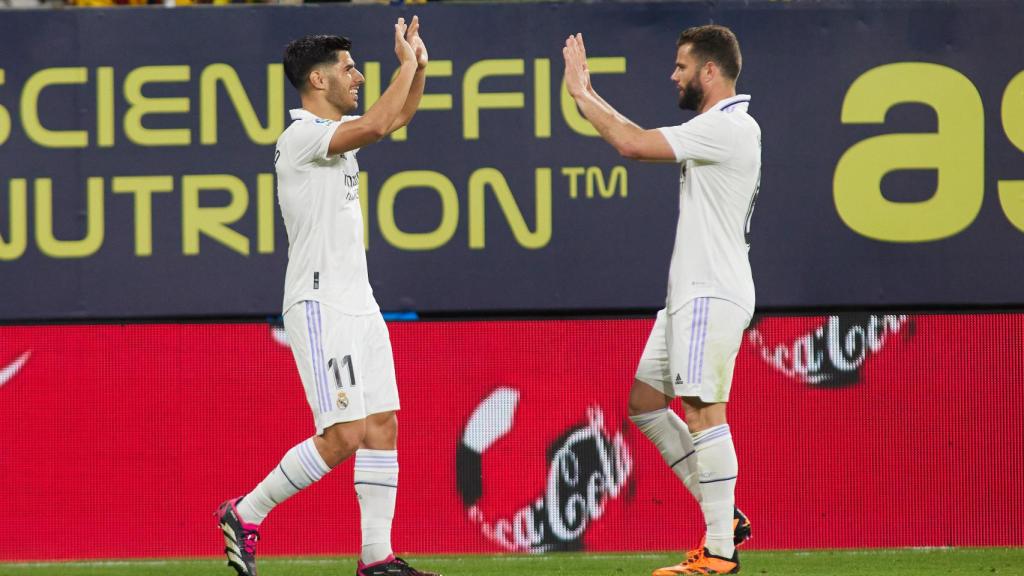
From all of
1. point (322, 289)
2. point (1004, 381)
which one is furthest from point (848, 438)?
point (322, 289)

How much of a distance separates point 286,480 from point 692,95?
206 cm

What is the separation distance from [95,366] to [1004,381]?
436 centimetres

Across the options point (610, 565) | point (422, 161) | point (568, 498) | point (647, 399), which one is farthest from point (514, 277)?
point (647, 399)

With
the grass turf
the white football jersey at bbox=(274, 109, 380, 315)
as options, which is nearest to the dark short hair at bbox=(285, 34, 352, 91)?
the white football jersey at bbox=(274, 109, 380, 315)

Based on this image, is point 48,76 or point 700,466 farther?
point 48,76

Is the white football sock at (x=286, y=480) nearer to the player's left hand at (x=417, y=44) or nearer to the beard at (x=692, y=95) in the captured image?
the player's left hand at (x=417, y=44)

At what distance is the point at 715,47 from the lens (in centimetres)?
536

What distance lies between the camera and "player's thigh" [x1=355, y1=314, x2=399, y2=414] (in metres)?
5.29

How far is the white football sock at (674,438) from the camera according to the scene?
18.4 ft

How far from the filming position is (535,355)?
7016mm

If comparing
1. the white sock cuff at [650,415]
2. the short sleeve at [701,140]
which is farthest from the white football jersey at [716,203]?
the white sock cuff at [650,415]

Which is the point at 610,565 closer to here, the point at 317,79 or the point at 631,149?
the point at 631,149

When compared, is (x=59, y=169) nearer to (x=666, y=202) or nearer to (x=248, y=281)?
(x=248, y=281)

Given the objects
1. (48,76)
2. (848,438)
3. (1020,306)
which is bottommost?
(848,438)
